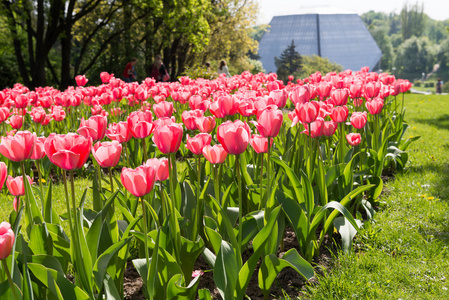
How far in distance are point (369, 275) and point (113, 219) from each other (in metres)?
1.42

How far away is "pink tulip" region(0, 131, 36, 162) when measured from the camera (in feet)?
5.41

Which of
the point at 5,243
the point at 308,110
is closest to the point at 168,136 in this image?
the point at 5,243

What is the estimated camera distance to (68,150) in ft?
4.83

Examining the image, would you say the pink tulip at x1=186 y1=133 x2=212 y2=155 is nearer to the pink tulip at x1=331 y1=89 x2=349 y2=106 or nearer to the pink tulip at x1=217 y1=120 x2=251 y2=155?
the pink tulip at x1=217 y1=120 x2=251 y2=155

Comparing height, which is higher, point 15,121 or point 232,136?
point 232,136

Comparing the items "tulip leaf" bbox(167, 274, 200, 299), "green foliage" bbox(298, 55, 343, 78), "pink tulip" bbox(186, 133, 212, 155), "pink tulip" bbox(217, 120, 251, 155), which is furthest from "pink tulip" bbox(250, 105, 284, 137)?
"green foliage" bbox(298, 55, 343, 78)

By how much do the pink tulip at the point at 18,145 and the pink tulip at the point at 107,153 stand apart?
0.25m

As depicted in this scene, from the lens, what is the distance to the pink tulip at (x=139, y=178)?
1587 millimetres

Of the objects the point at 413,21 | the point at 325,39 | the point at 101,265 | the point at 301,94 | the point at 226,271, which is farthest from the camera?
the point at 413,21

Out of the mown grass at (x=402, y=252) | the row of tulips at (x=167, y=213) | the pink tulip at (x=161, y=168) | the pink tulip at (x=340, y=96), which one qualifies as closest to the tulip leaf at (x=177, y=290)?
the row of tulips at (x=167, y=213)

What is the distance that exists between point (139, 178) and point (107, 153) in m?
0.31

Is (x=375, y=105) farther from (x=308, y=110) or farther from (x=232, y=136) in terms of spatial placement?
(x=232, y=136)

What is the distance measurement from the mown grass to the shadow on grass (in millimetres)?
4125

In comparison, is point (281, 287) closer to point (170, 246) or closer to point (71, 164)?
point (170, 246)
